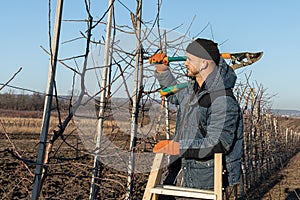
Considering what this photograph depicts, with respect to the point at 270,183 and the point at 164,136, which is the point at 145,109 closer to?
the point at 164,136

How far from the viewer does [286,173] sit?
14.0 metres

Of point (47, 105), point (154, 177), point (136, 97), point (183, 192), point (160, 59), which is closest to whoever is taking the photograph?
point (47, 105)

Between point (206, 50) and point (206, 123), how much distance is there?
1.52ft

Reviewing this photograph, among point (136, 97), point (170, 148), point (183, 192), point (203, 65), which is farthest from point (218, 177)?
point (136, 97)

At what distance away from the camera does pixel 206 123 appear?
2684 mm

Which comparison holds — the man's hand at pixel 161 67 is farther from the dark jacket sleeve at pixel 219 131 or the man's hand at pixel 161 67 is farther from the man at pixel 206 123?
the dark jacket sleeve at pixel 219 131

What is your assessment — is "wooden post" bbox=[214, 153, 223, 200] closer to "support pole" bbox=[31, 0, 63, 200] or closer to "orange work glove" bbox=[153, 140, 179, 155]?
"orange work glove" bbox=[153, 140, 179, 155]

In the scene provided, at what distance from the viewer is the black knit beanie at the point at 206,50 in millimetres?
2686

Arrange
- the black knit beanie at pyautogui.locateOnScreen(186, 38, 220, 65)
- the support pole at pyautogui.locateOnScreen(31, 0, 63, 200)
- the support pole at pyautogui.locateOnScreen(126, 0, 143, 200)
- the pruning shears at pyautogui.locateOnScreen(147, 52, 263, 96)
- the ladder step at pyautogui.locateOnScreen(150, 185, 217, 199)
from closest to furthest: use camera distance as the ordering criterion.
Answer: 1. the support pole at pyautogui.locateOnScreen(31, 0, 63, 200)
2. the ladder step at pyautogui.locateOnScreen(150, 185, 217, 199)
3. the black knit beanie at pyautogui.locateOnScreen(186, 38, 220, 65)
4. the pruning shears at pyautogui.locateOnScreen(147, 52, 263, 96)
5. the support pole at pyautogui.locateOnScreen(126, 0, 143, 200)

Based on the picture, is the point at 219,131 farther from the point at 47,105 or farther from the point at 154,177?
the point at 47,105

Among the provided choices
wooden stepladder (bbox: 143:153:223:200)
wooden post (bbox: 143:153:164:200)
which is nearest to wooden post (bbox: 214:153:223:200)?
wooden stepladder (bbox: 143:153:223:200)

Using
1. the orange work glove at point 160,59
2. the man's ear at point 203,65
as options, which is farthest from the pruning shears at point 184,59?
the man's ear at point 203,65

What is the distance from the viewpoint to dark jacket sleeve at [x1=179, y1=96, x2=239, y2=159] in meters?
2.51

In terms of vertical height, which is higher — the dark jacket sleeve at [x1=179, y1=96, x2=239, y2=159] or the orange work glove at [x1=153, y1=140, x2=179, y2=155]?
the dark jacket sleeve at [x1=179, y1=96, x2=239, y2=159]
